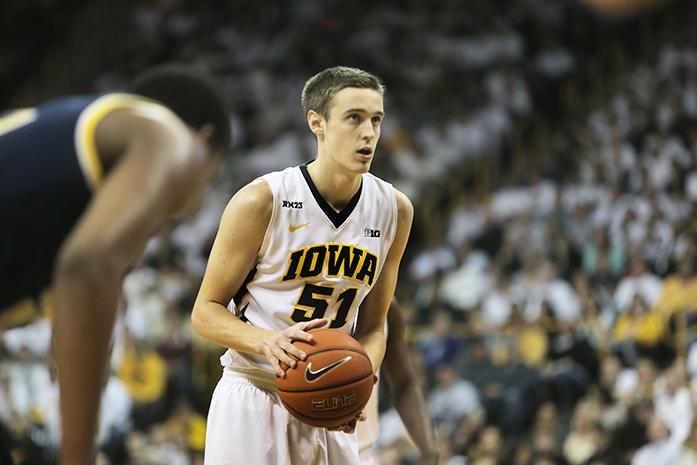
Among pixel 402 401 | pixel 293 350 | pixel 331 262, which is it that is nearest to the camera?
pixel 293 350

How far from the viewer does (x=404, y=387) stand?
5.30m

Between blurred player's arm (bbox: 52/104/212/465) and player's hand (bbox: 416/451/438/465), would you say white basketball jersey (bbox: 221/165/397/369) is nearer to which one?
player's hand (bbox: 416/451/438/465)

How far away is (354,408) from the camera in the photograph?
13.6 ft

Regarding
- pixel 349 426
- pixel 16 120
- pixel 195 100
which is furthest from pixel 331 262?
pixel 16 120

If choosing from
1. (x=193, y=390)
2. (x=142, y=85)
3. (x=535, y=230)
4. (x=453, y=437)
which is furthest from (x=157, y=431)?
(x=142, y=85)

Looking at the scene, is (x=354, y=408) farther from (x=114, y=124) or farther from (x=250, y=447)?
(x=114, y=124)

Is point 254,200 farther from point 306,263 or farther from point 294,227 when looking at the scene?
point 306,263

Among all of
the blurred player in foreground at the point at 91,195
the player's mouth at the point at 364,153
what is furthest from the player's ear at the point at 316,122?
the blurred player in foreground at the point at 91,195

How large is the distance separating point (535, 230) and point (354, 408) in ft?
32.6

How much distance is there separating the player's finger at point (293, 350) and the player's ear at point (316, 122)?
105 cm

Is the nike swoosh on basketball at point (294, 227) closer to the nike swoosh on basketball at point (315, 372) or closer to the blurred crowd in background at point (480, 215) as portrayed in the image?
the nike swoosh on basketball at point (315, 372)

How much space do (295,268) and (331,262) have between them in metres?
0.16

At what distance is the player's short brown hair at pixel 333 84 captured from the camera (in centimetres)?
456

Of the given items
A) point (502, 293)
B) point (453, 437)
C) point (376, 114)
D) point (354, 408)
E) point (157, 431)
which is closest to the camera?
point (354, 408)
